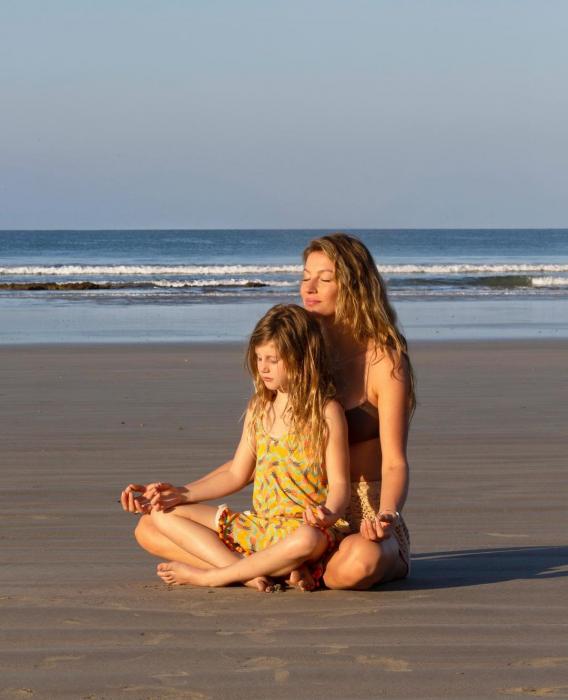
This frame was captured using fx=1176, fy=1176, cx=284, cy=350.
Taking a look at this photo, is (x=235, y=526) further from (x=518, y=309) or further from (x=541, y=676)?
(x=518, y=309)

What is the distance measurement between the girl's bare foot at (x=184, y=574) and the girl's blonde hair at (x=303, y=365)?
1.94 feet

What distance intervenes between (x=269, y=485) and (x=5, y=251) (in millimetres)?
60644

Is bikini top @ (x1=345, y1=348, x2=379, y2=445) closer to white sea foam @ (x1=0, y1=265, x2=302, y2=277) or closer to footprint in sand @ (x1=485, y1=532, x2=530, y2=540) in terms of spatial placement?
footprint in sand @ (x1=485, y1=532, x2=530, y2=540)

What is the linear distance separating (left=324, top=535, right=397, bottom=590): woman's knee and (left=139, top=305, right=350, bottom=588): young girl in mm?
62

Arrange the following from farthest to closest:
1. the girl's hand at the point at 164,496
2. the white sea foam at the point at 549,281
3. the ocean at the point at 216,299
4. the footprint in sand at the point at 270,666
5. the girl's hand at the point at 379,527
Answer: the white sea foam at the point at 549,281 < the ocean at the point at 216,299 < the girl's hand at the point at 164,496 < the girl's hand at the point at 379,527 < the footprint in sand at the point at 270,666

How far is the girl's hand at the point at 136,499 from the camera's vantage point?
13.8 ft

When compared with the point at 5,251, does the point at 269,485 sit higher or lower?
lower

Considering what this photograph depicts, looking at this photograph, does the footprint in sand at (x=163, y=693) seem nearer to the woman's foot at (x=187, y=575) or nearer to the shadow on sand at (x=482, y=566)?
the woman's foot at (x=187, y=575)

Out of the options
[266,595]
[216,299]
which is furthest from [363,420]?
[216,299]

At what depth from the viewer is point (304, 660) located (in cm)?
331

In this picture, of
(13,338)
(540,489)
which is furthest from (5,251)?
(540,489)

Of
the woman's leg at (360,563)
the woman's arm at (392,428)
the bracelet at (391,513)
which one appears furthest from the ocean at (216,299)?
the bracelet at (391,513)

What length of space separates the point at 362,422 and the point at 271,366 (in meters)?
0.44

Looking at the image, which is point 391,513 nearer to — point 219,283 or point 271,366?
point 271,366
